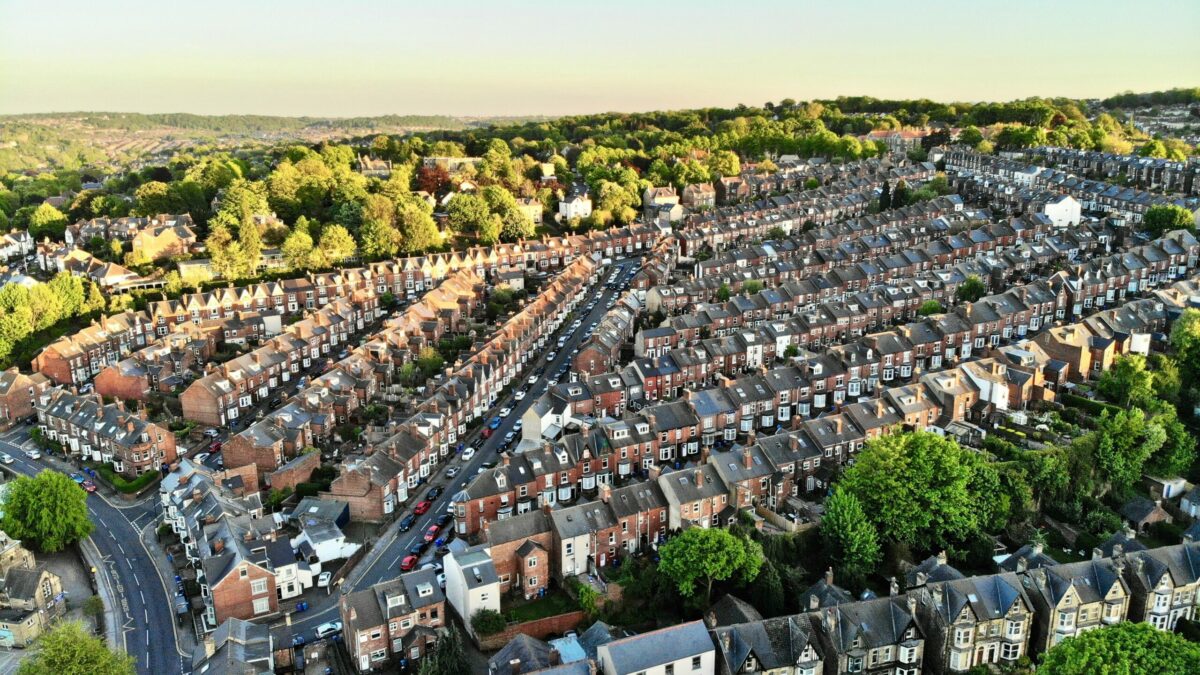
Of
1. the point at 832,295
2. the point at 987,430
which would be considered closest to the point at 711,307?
the point at 832,295

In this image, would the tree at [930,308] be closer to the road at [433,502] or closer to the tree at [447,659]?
the road at [433,502]

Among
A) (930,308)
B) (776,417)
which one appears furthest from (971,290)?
(776,417)

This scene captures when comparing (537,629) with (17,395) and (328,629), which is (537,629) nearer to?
(328,629)

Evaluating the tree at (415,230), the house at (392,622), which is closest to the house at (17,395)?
the house at (392,622)

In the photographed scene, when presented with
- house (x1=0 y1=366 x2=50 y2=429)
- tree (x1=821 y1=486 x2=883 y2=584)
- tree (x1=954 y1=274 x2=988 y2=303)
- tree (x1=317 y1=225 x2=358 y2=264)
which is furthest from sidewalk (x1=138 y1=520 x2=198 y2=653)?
tree (x1=954 y1=274 x2=988 y2=303)

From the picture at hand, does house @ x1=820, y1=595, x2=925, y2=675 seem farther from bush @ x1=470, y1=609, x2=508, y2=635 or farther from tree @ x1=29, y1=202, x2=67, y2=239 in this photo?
tree @ x1=29, y1=202, x2=67, y2=239

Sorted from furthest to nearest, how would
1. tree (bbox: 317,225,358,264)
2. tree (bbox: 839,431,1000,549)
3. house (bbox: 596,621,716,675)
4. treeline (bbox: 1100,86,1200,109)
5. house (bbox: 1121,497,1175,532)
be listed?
treeline (bbox: 1100,86,1200,109), tree (bbox: 317,225,358,264), house (bbox: 1121,497,1175,532), tree (bbox: 839,431,1000,549), house (bbox: 596,621,716,675)

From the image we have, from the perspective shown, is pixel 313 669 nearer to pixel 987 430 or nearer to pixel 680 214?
pixel 987 430
